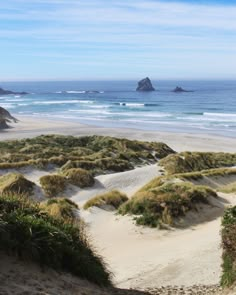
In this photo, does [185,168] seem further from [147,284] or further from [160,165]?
[147,284]

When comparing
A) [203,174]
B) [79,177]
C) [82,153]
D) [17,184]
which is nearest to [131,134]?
[82,153]

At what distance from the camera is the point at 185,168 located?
3123 centimetres

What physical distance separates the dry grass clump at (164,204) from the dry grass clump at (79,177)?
6.39 metres

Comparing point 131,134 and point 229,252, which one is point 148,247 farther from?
point 131,134

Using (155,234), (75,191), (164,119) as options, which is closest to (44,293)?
(155,234)

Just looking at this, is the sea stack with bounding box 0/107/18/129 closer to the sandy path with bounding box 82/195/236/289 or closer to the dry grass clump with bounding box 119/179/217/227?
the sandy path with bounding box 82/195/236/289

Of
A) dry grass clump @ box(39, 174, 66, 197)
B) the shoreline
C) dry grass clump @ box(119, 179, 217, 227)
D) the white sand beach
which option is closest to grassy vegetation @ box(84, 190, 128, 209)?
the white sand beach

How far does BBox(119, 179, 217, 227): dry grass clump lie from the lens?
17.0m

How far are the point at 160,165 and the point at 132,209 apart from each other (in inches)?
506

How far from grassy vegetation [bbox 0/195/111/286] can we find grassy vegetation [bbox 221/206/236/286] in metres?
1.98

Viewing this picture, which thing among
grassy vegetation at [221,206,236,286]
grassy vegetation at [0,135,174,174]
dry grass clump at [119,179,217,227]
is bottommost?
grassy vegetation at [0,135,174,174]

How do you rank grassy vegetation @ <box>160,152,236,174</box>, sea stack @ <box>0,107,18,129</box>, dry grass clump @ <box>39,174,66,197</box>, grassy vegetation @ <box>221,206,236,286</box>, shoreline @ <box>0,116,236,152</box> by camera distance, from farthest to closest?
sea stack @ <box>0,107,18,129</box>
shoreline @ <box>0,116,236,152</box>
grassy vegetation @ <box>160,152,236,174</box>
dry grass clump @ <box>39,174,66,197</box>
grassy vegetation @ <box>221,206,236,286</box>

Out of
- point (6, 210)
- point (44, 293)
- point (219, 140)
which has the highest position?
point (6, 210)

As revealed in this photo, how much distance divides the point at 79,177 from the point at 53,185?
1.79m
